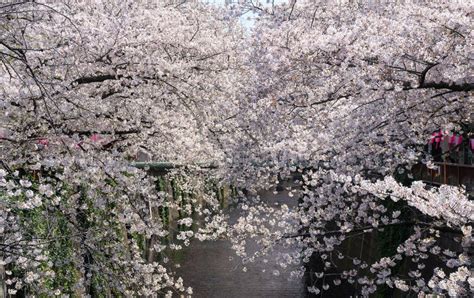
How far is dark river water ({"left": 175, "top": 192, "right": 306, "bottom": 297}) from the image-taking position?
Result: 18.8 metres

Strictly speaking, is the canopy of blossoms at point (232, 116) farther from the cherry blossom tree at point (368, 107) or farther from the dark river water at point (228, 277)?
the dark river water at point (228, 277)

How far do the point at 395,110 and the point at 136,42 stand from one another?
4.00 m

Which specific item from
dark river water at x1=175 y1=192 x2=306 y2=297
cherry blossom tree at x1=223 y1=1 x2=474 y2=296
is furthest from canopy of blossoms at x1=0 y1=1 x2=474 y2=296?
dark river water at x1=175 y1=192 x2=306 y2=297

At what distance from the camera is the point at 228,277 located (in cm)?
2055

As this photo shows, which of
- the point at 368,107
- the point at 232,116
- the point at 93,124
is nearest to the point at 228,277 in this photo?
the point at 232,116

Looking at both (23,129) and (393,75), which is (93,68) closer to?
(23,129)

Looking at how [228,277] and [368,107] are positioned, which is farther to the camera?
[228,277]

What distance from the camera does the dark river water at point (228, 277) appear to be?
18750 millimetres

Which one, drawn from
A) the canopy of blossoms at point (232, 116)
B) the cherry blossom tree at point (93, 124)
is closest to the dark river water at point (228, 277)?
the cherry blossom tree at point (93, 124)

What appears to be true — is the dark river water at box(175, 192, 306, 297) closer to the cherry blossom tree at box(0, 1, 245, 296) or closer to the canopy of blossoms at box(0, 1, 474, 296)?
the cherry blossom tree at box(0, 1, 245, 296)

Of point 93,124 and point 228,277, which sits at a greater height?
point 93,124

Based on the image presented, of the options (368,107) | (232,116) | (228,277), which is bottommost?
(228,277)

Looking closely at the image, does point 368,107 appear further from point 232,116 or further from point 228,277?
point 228,277

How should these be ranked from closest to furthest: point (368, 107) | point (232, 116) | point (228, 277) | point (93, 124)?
point (368, 107) → point (93, 124) → point (232, 116) → point (228, 277)
